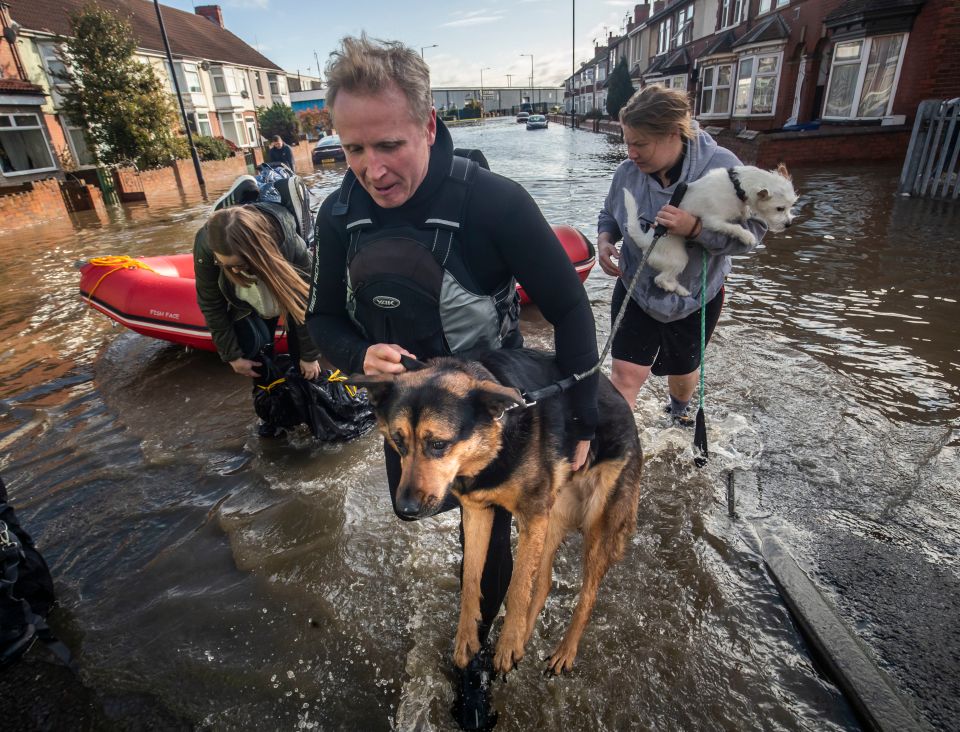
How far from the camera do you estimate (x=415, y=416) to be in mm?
1969

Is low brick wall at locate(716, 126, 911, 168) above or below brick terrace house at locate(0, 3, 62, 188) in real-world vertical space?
below

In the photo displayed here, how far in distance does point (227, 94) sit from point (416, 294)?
5167 centimetres

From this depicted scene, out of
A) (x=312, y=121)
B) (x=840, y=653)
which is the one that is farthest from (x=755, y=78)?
(x=312, y=121)

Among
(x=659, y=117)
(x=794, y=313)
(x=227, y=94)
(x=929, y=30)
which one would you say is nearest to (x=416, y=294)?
(x=659, y=117)

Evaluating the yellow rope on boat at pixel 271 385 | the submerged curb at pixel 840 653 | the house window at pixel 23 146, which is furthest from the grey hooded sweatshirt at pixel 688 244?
the house window at pixel 23 146

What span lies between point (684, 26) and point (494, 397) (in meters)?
47.1

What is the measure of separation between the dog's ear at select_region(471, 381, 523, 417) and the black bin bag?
9.21 ft

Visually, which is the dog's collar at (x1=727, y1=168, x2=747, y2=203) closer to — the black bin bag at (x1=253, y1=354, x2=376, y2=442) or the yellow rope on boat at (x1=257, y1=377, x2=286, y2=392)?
the black bin bag at (x1=253, y1=354, x2=376, y2=442)

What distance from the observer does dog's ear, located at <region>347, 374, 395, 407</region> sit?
6.37 ft

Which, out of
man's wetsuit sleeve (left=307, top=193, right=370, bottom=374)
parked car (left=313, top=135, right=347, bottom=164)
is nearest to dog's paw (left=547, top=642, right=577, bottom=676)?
man's wetsuit sleeve (left=307, top=193, right=370, bottom=374)

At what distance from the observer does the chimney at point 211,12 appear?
5041cm

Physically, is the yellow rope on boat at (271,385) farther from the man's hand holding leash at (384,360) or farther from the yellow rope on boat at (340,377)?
the man's hand holding leash at (384,360)

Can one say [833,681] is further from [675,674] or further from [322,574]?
[322,574]

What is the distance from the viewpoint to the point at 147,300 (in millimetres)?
6273
